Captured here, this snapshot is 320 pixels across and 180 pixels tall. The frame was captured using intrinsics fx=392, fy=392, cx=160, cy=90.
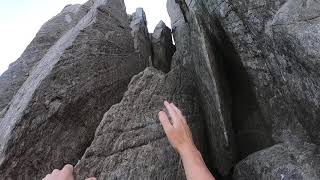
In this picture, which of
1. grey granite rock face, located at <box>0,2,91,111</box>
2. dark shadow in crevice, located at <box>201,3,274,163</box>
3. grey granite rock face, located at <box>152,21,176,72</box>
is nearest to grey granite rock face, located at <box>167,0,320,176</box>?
dark shadow in crevice, located at <box>201,3,274,163</box>

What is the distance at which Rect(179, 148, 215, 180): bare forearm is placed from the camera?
6.24 m

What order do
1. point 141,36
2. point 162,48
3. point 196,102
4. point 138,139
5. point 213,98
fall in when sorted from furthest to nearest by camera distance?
1. point 162,48
2. point 141,36
3. point 196,102
4. point 213,98
5. point 138,139

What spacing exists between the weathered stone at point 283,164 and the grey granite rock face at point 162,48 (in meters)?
5.59

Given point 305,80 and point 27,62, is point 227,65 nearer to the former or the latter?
point 305,80

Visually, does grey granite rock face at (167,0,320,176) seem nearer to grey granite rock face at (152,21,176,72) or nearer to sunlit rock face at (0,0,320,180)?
sunlit rock face at (0,0,320,180)

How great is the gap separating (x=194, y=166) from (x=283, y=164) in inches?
74.3

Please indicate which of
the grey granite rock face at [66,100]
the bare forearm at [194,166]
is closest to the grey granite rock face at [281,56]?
the bare forearm at [194,166]

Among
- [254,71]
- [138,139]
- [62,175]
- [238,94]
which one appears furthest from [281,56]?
[62,175]

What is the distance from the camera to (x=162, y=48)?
13.7 meters

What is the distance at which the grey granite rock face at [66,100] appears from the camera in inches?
292

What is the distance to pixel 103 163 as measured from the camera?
24.5 ft

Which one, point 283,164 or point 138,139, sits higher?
point 138,139

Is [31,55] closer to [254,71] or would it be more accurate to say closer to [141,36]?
[141,36]

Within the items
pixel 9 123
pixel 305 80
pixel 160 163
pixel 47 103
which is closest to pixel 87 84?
pixel 47 103
